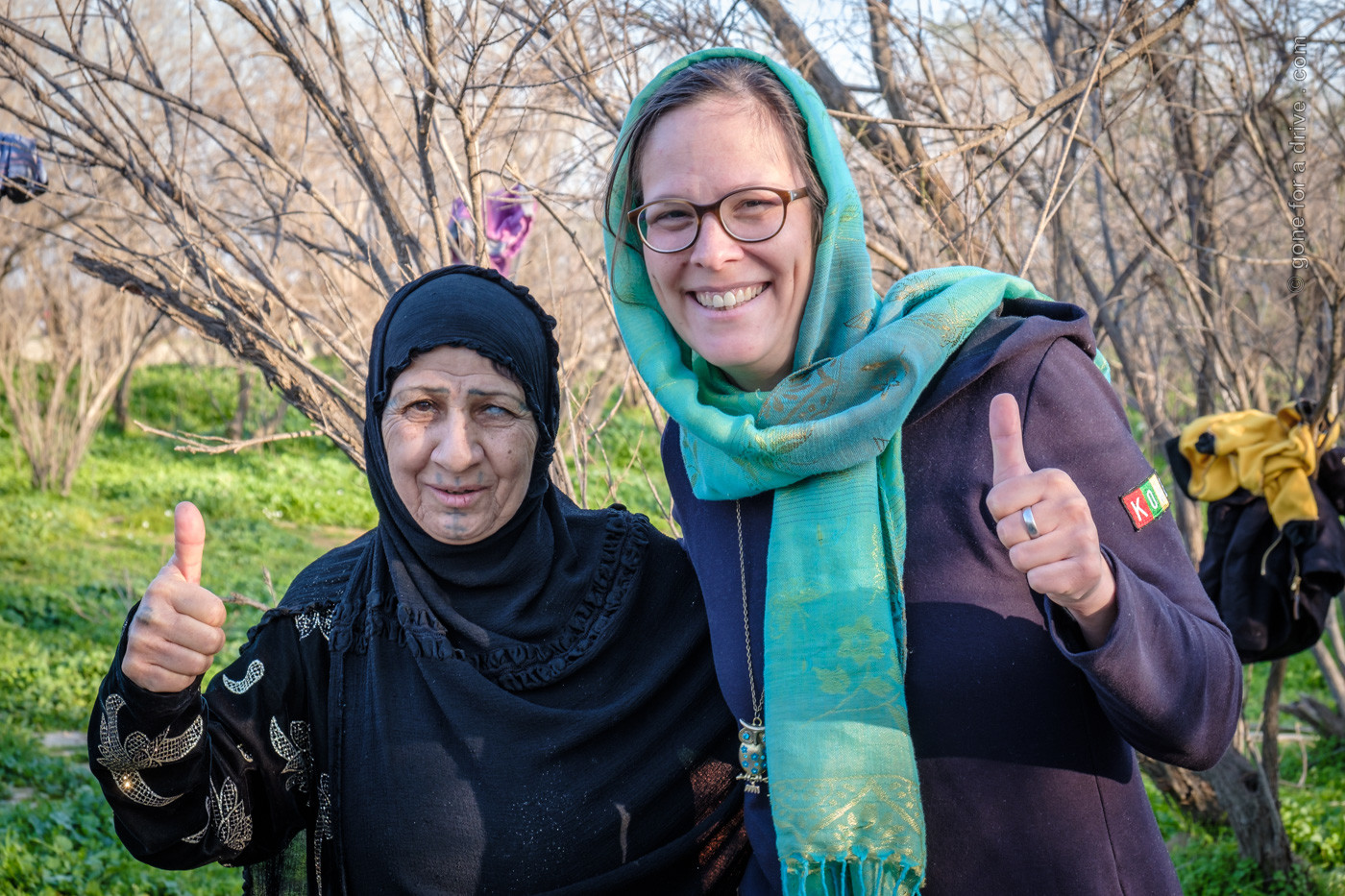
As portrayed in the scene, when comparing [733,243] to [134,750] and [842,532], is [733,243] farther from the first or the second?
[134,750]

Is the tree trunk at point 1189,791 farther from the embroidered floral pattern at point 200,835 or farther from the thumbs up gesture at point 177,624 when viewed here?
the thumbs up gesture at point 177,624

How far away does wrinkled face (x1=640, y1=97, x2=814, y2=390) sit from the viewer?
1.70m

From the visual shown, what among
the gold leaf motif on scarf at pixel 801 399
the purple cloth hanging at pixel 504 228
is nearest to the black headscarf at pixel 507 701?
the gold leaf motif on scarf at pixel 801 399

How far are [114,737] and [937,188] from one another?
7.94ft

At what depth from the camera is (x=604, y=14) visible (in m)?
3.36

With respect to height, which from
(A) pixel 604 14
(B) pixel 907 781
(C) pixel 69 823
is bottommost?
(C) pixel 69 823

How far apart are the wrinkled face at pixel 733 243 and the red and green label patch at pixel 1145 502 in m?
0.59

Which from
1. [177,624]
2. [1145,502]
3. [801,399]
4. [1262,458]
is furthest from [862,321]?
[1262,458]

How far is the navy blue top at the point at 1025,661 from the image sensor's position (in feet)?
4.69

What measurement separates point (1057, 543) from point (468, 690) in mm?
1237

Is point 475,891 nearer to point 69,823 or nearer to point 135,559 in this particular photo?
point 69,823

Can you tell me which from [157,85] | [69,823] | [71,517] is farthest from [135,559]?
[157,85]

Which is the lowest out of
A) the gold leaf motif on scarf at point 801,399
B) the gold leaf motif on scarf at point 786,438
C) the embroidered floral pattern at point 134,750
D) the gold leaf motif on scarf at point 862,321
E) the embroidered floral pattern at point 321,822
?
the embroidered floral pattern at point 321,822

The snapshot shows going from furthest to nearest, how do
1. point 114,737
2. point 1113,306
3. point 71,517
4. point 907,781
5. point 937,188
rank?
point 71,517 → point 1113,306 → point 937,188 → point 114,737 → point 907,781
